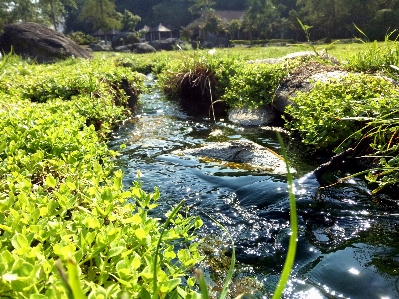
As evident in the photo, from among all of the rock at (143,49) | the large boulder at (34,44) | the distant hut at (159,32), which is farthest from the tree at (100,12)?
the large boulder at (34,44)

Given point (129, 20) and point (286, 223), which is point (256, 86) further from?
point (129, 20)

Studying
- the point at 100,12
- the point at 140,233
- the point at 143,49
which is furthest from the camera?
the point at 100,12

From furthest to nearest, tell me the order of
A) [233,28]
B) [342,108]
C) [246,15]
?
[233,28], [246,15], [342,108]

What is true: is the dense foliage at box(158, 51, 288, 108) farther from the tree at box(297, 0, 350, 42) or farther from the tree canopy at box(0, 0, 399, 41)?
the tree at box(297, 0, 350, 42)

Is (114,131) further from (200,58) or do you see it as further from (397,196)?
(397,196)

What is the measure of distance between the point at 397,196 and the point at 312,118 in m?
1.88

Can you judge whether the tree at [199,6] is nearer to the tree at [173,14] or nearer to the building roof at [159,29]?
the tree at [173,14]

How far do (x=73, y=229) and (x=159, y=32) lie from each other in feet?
207

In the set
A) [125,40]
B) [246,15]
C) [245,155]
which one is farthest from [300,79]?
[246,15]

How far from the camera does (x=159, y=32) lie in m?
60.7

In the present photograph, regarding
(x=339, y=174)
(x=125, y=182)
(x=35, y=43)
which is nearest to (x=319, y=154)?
(x=339, y=174)

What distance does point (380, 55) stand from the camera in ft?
21.4

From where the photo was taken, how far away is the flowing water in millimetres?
2432

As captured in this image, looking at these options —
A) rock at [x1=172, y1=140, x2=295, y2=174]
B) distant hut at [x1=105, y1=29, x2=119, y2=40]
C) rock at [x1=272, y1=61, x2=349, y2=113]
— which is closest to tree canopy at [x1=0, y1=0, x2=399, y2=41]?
distant hut at [x1=105, y1=29, x2=119, y2=40]
